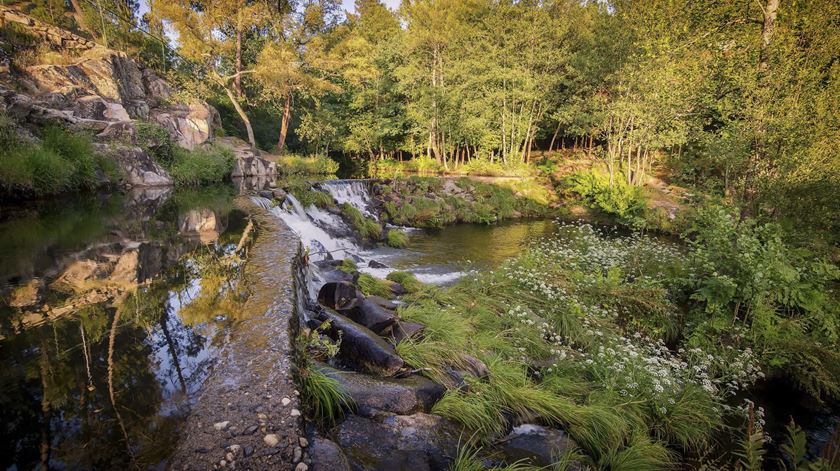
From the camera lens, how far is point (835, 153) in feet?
20.5

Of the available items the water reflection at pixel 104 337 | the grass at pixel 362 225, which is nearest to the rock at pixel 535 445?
the water reflection at pixel 104 337

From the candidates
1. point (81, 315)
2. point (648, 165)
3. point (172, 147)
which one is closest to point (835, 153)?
point (81, 315)

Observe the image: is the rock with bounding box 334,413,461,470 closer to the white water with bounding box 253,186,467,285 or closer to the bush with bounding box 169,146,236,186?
the white water with bounding box 253,186,467,285

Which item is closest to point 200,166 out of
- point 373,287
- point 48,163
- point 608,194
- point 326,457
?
point 48,163

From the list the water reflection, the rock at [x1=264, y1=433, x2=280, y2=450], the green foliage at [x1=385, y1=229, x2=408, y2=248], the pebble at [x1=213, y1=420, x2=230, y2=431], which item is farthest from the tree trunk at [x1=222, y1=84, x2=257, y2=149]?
the rock at [x1=264, y1=433, x2=280, y2=450]

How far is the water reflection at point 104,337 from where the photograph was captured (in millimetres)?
2279

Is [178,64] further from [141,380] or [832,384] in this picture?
[832,384]

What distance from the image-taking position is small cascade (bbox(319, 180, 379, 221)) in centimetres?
1633

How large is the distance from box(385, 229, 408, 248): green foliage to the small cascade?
8.97 ft

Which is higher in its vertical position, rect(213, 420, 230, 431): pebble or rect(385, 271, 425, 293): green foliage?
rect(213, 420, 230, 431): pebble

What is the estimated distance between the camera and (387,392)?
3.25 metres

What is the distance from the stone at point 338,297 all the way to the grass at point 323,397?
214 cm

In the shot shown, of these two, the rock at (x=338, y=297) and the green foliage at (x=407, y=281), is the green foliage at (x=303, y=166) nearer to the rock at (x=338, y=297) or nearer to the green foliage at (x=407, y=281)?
the green foliage at (x=407, y=281)

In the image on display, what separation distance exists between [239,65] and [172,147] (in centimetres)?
997
